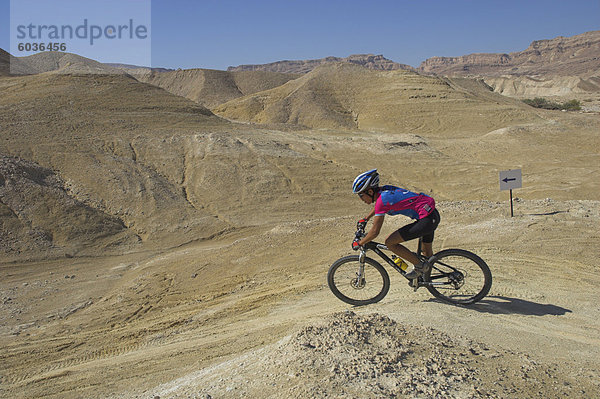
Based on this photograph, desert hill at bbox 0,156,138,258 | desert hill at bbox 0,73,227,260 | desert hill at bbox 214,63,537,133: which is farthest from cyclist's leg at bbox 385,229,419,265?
desert hill at bbox 214,63,537,133

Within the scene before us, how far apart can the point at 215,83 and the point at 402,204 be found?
61.1m

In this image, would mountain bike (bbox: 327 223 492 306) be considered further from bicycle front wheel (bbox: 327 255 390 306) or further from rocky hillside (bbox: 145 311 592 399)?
rocky hillside (bbox: 145 311 592 399)

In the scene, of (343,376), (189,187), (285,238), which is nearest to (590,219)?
(285,238)

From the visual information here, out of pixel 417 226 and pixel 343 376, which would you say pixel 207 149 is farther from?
pixel 343 376

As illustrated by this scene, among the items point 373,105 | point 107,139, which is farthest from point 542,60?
point 107,139

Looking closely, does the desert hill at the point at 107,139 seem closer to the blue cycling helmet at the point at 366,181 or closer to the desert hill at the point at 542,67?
the blue cycling helmet at the point at 366,181

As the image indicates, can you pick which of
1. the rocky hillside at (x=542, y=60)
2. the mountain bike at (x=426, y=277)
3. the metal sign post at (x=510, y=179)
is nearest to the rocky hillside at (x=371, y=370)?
the mountain bike at (x=426, y=277)

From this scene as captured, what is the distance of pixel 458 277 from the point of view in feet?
16.7

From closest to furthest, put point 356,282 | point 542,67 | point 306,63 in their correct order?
point 356,282 → point 542,67 → point 306,63

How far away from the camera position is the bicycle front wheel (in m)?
5.41

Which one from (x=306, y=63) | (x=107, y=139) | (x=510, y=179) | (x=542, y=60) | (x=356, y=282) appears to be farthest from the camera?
(x=306, y=63)

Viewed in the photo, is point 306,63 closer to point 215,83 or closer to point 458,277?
point 215,83

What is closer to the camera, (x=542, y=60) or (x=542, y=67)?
(x=542, y=67)

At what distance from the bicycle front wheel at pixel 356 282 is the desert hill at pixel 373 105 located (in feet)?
100.0
